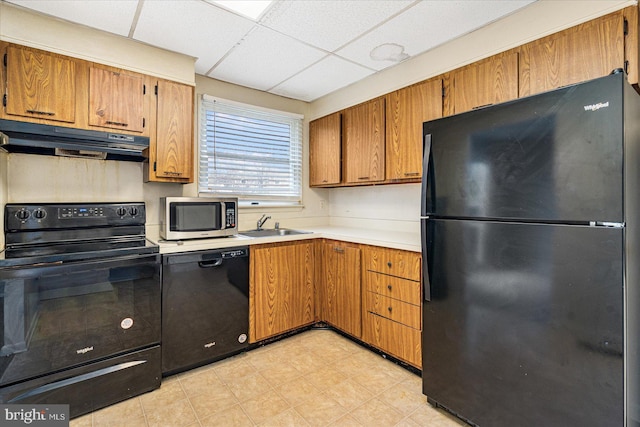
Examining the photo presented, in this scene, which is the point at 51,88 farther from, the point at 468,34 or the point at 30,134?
the point at 468,34

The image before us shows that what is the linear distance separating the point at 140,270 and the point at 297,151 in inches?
84.2

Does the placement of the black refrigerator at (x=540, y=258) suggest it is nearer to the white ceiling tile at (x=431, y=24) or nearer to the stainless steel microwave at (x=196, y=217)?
the white ceiling tile at (x=431, y=24)

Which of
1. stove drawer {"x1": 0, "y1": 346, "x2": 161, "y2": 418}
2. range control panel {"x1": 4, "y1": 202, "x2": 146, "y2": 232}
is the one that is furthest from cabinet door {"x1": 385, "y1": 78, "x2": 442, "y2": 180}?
stove drawer {"x1": 0, "y1": 346, "x2": 161, "y2": 418}

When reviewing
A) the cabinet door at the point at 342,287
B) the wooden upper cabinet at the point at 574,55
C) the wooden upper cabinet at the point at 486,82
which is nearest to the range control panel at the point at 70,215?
the cabinet door at the point at 342,287

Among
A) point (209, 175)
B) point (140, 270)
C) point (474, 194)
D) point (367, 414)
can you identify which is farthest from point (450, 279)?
point (209, 175)

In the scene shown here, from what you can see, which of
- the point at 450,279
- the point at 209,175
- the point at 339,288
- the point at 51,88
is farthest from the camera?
the point at 209,175

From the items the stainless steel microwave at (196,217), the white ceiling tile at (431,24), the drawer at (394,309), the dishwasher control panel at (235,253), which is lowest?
the drawer at (394,309)

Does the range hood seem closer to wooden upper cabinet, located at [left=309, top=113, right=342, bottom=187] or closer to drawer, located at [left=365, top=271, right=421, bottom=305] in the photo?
wooden upper cabinet, located at [left=309, top=113, right=342, bottom=187]

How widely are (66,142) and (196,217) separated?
36.9 inches

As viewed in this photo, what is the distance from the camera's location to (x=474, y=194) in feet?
5.18

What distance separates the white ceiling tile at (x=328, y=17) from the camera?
186 centimetres

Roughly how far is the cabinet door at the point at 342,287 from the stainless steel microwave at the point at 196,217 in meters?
0.90

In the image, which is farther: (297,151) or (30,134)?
(297,151)

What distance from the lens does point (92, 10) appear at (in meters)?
1.90
